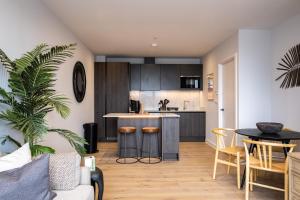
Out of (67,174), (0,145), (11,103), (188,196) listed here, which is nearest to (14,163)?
(67,174)

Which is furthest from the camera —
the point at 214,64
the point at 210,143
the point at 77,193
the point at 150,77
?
the point at 150,77

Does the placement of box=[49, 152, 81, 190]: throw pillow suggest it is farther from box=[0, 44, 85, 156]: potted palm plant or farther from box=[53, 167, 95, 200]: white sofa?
box=[0, 44, 85, 156]: potted palm plant

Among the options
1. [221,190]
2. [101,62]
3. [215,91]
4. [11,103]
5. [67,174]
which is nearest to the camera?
[67,174]

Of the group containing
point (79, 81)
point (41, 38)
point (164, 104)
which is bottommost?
point (164, 104)

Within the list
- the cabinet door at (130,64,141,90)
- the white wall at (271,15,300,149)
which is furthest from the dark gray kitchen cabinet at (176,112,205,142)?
the white wall at (271,15,300,149)

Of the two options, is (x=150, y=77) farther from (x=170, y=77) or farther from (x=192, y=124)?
(x=192, y=124)

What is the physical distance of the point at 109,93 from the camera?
22.7ft

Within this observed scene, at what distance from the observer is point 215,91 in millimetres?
5941

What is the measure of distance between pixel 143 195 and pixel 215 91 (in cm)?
373

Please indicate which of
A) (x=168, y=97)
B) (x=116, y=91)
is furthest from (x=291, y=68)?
(x=116, y=91)

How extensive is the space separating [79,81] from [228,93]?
11.1 feet

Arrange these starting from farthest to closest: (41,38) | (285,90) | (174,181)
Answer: (285,90)
(174,181)
(41,38)

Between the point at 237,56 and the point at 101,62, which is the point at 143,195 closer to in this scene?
the point at 237,56

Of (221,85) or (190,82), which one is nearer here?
(221,85)
